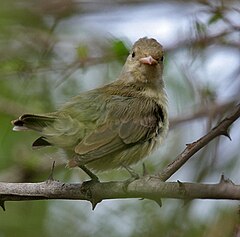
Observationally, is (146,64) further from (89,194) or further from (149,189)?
(149,189)

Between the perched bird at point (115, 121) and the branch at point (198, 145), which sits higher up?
the branch at point (198, 145)

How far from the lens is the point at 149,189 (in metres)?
2.79

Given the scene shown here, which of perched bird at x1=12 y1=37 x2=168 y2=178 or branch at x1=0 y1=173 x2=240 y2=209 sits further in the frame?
perched bird at x1=12 y1=37 x2=168 y2=178

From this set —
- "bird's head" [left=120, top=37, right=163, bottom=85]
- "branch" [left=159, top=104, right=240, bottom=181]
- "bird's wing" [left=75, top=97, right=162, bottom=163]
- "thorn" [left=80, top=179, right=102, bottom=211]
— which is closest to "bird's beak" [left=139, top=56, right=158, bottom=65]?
"bird's head" [left=120, top=37, right=163, bottom=85]

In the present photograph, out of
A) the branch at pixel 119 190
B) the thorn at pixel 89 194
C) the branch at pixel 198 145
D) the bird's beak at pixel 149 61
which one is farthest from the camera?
the bird's beak at pixel 149 61

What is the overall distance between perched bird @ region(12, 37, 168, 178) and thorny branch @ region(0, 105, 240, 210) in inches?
10.6

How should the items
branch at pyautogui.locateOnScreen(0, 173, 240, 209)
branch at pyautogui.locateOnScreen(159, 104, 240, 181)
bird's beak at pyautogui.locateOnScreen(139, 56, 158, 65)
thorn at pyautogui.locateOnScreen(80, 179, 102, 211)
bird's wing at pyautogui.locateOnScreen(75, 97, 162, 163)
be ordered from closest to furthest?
branch at pyautogui.locateOnScreen(0, 173, 240, 209), branch at pyautogui.locateOnScreen(159, 104, 240, 181), thorn at pyautogui.locateOnScreen(80, 179, 102, 211), bird's wing at pyautogui.locateOnScreen(75, 97, 162, 163), bird's beak at pyautogui.locateOnScreen(139, 56, 158, 65)

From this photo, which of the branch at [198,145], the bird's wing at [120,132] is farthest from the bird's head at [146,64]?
the branch at [198,145]

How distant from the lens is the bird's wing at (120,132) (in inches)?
147

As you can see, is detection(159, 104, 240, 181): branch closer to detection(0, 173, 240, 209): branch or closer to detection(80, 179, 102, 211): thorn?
detection(0, 173, 240, 209): branch

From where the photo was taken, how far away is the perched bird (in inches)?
150

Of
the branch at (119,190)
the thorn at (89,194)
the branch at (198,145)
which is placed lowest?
the thorn at (89,194)

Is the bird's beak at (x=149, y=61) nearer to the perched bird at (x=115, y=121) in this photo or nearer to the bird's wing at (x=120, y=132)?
the perched bird at (x=115, y=121)

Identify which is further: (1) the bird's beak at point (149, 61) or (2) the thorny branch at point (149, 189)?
(1) the bird's beak at point (149, 61)
